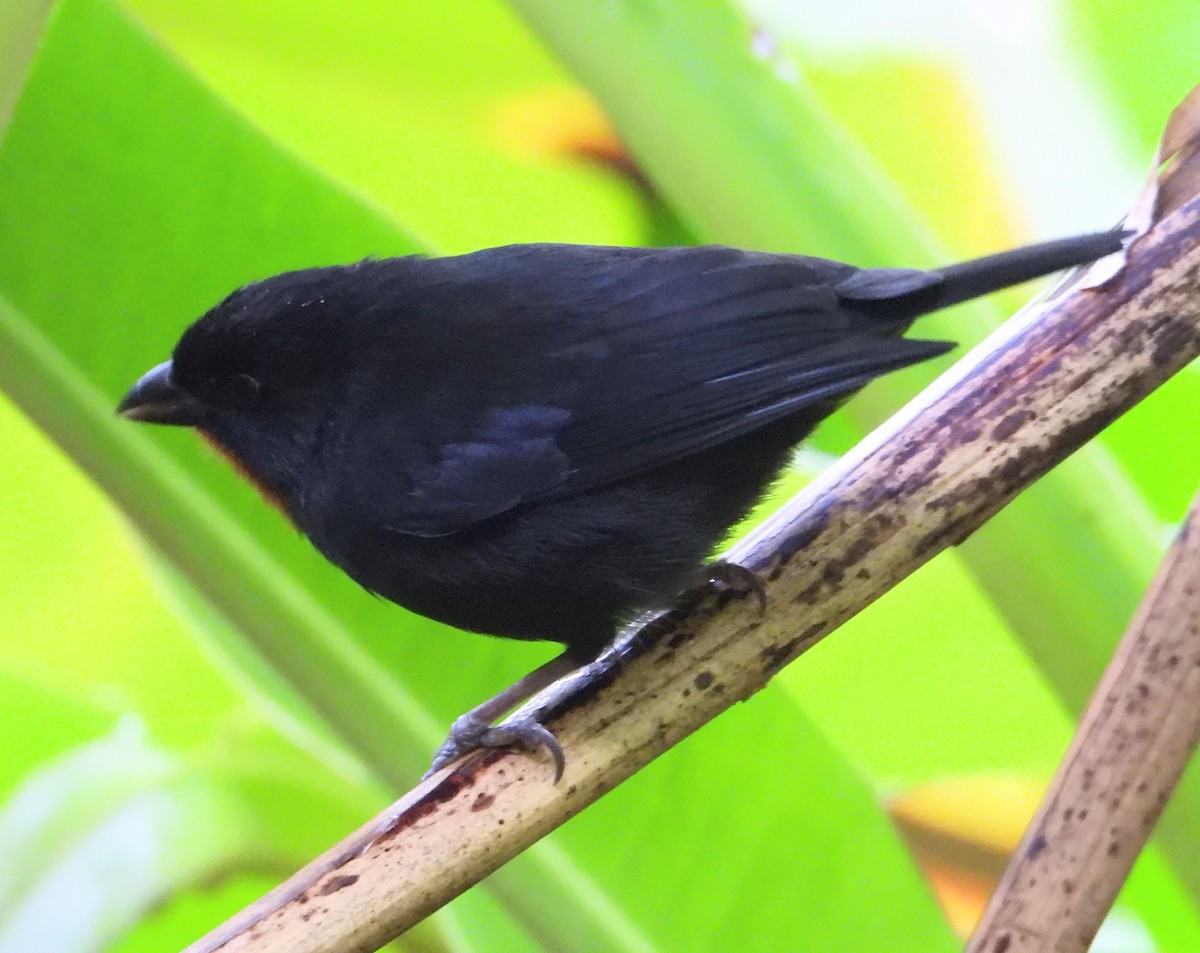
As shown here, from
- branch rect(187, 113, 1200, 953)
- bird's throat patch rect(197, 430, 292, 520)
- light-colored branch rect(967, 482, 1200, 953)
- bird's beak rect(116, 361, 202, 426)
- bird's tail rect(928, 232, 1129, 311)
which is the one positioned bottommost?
light-colored branch rect(967, 482, 1200, 953)

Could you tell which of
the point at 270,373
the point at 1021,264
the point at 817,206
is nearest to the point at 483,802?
the point at 270,373

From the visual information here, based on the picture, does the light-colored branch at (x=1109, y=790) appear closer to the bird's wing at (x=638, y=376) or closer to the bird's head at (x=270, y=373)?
the bird's wing at (x=638, y=376)

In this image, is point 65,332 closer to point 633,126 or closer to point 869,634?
point 633,126

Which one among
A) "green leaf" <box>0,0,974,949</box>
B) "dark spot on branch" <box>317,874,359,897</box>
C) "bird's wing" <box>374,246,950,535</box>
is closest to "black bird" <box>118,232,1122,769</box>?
"bird's wing" <box>374,246,950,535</box>

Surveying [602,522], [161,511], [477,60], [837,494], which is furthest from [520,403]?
[477,60]

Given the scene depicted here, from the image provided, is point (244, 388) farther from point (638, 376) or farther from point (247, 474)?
point (638, 376)

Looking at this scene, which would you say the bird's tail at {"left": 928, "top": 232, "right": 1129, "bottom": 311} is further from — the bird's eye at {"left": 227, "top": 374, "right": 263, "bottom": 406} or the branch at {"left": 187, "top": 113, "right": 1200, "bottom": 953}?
the bird's eye at {"left": 227, "top": 374, "right": 263, "bottom": 406}
